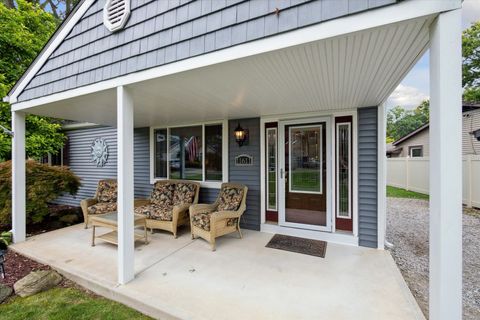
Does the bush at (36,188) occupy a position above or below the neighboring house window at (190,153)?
below

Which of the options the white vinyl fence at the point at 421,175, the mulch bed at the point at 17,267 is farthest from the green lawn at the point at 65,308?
the white vinyl fence at the point at 421,175

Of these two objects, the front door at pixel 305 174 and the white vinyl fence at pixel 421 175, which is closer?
the front door at pixel 305 174

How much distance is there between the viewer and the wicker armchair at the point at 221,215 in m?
3.57

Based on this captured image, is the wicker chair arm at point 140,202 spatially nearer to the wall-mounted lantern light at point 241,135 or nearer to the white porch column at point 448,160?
the wall-mounted lantern light at point 241,135

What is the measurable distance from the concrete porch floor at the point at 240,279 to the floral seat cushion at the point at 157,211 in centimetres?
42

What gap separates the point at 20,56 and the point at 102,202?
13.9ft

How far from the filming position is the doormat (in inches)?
137

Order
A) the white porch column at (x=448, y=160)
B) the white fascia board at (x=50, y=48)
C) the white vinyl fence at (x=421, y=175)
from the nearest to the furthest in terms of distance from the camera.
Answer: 1. the white porch column at (x=448, y=160)
2. the white fascia board at (x=50, y=48)
3. the white vinyl fence at (x=421, y=175)

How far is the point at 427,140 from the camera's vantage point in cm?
1366

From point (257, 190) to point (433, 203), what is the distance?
128 inches

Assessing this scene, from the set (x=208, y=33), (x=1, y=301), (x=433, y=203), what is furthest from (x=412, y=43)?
(x=1, y=301)

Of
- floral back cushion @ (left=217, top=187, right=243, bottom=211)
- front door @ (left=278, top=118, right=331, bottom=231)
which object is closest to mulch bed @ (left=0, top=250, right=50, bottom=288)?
floral back cushion @ (left=217, top=187, right=243, bottom=211)

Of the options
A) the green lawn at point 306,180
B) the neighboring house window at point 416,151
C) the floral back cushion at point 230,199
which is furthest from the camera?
the neighboring house window at point 416,151

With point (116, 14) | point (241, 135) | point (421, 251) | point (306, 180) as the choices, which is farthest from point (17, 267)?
point (421, 251)
